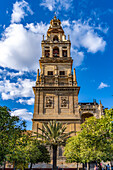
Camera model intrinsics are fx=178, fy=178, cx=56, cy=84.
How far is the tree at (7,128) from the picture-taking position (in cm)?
1319

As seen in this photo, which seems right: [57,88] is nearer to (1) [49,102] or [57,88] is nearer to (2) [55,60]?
(1) [49,102]

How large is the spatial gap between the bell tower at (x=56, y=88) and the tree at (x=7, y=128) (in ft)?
63.3

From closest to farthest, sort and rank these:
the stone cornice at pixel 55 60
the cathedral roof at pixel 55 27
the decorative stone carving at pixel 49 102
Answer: the decorative stone carving at pixel 49 102 → the stone cornice at pixel 55 60 → the cathedral roof at pixel 55 27

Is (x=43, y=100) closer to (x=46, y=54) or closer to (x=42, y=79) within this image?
(x=42, y=79)

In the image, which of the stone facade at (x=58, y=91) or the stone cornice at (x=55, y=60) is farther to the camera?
the stone cornice at (x=55, y=60)

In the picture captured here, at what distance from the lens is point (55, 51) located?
4481cm

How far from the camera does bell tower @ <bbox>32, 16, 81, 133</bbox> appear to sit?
116 ft

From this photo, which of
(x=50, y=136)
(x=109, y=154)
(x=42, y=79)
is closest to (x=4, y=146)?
(x=109, y=154)

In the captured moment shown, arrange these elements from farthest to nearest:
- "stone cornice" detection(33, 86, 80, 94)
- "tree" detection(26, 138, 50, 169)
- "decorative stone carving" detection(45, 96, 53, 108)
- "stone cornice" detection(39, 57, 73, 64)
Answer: "stone cornice" detection(39, 57, 73, 64)
"stone cornice" detection(33, 86, 80, 94)
"decorative stone carving" detection(45, 96, 53, 108)
"tree" detection(26, 138, 50, 169)

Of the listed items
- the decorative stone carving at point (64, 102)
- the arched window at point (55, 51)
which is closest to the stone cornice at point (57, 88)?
the decorative stone carving at point (64, 102)

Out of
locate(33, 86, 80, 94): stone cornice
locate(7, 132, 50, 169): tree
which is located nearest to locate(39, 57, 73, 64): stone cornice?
locate(33, 86, 80, 94): stone cornice

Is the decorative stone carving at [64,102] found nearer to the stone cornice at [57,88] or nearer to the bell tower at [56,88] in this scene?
the bell tower at [56,88]

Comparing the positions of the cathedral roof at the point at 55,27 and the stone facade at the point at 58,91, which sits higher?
the cathedral roof at the point at 55,27

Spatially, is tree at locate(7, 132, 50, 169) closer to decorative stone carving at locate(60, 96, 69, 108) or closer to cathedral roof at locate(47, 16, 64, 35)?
decorative stone carving at locate(60, 96, 69, 108)
